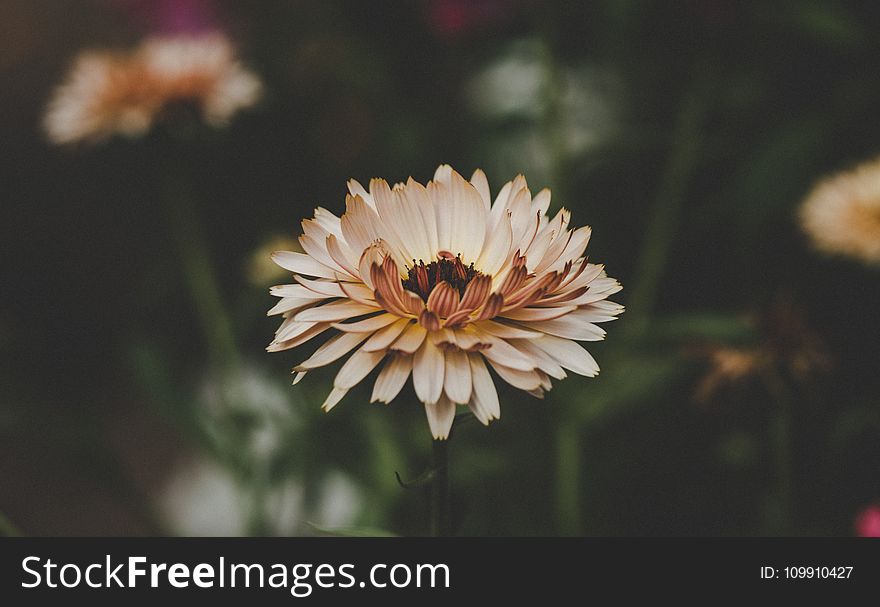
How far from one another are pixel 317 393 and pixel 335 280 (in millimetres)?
539

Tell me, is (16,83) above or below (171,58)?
above

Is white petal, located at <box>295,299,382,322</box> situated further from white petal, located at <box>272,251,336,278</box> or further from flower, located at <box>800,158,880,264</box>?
flower, located at <box>800,158,880,264</box>

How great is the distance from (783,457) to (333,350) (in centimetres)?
53

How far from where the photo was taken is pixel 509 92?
1187 mm

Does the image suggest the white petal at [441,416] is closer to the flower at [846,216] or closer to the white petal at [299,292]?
the white petal at [299,292]

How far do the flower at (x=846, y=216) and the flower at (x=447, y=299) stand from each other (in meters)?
0.51

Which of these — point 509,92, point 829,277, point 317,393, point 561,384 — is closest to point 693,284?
point 829,277

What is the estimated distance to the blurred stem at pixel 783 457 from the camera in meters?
0.71

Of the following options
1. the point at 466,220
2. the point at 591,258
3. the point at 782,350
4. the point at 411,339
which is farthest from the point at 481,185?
the point at 591,258

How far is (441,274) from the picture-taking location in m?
0.46

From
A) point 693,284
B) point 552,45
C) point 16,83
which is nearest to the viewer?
point 552,45

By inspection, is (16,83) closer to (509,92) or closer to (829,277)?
(509,92)

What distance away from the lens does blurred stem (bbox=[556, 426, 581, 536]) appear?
76 cm

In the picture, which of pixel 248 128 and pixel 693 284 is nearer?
pixel 693 284
